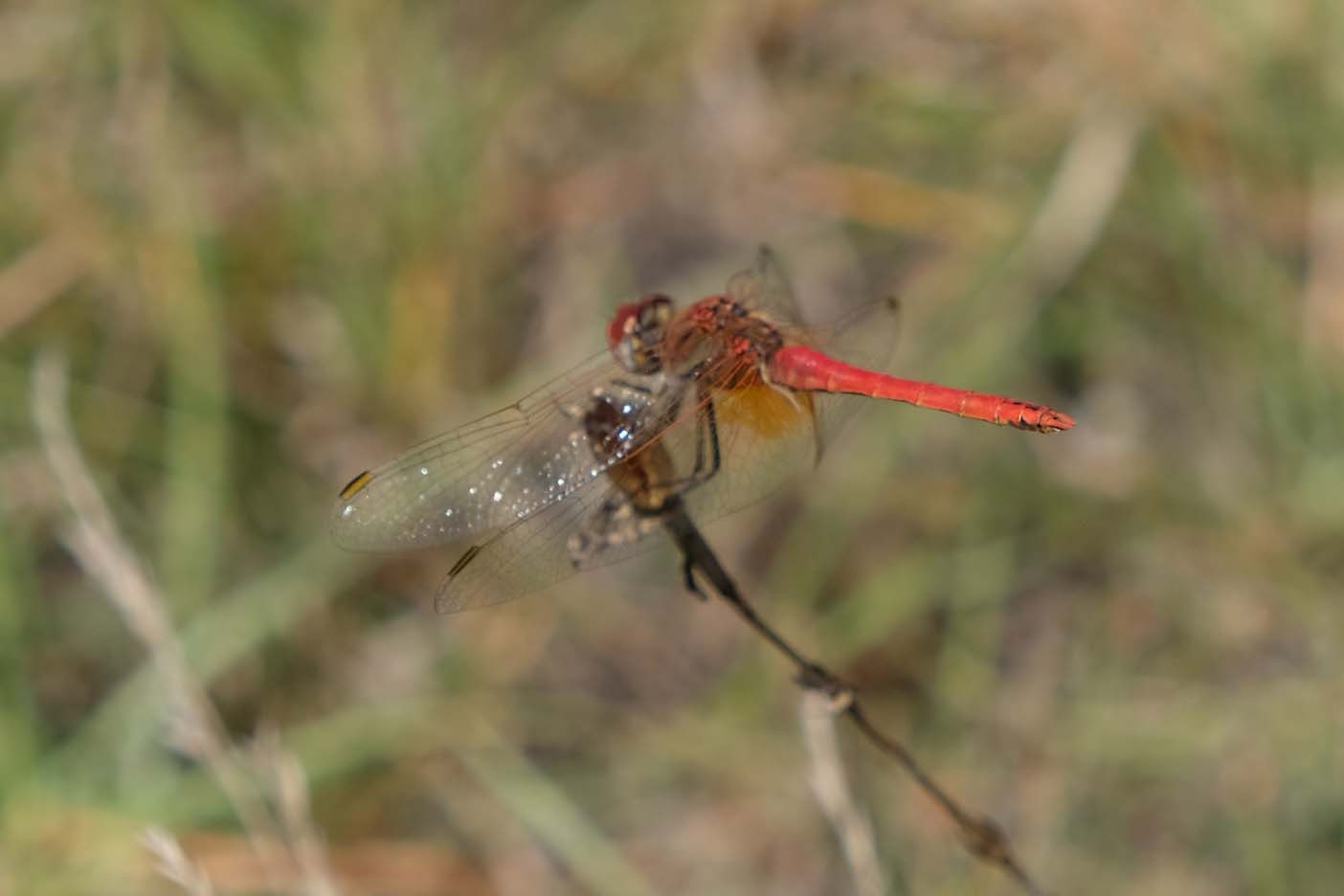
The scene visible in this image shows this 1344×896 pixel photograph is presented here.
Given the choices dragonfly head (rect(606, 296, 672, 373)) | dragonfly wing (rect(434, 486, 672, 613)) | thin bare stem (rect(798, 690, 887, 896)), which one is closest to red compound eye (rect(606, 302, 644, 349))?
dragonfly head (rect(606, 296, 672, 373))

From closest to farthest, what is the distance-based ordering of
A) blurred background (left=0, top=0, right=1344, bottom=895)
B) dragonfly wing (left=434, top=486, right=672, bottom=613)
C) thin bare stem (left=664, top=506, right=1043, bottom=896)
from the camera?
1. thin bare stem (left=664, top=506, right=1043, bottom=896)
2. dragonfly wing (left=434, top=486, right=672, bottom=613)
3. blurred background (left=0, top=0, right=1344, bottom=895)

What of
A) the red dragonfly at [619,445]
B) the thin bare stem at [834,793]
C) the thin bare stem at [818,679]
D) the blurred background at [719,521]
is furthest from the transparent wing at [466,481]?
the blurred background at [719,521]

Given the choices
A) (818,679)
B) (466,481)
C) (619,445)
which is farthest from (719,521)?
(818,679)

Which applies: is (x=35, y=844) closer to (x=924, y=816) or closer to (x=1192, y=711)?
(x=924, y=816)

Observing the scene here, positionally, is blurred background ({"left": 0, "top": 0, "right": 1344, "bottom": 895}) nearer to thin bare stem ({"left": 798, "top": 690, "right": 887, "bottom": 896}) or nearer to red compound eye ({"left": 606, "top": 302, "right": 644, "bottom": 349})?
thin bare stem ({"left": 798, "top": 690, "right": 887, "bottom": 896})

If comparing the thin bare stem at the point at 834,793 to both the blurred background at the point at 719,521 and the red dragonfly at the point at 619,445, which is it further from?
the blurred background at the point at 719,521

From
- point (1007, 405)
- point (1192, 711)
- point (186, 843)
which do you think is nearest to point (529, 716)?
point (186, 843)
